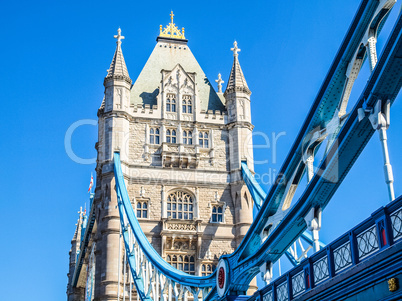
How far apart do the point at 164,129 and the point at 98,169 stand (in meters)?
4.13

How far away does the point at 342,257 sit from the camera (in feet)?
39.0

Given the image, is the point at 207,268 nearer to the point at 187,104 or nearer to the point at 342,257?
the point at 187,104

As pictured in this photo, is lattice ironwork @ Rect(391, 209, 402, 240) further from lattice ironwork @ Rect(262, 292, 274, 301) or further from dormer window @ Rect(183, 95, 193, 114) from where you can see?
dormer window @ Rect(183, 95, 193, 114)

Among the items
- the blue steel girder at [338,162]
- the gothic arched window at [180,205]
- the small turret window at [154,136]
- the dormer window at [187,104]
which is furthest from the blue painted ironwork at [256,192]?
the blue steel girder at [338,162]

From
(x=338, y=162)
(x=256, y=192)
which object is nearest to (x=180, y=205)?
(x=256, y=192)

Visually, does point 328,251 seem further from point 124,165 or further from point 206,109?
point 206,109

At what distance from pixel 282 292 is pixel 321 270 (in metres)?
2.19

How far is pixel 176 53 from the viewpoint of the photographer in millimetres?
39344

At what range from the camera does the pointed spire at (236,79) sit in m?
36.8

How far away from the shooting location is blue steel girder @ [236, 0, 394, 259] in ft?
47.6

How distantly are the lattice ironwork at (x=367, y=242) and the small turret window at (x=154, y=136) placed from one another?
24.3 m

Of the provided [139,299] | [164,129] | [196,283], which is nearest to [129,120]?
[164,129]

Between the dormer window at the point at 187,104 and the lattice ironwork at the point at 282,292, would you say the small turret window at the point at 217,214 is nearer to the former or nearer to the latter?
the dormer window at the point at 187,104

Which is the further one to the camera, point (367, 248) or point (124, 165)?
point (124, 165)
